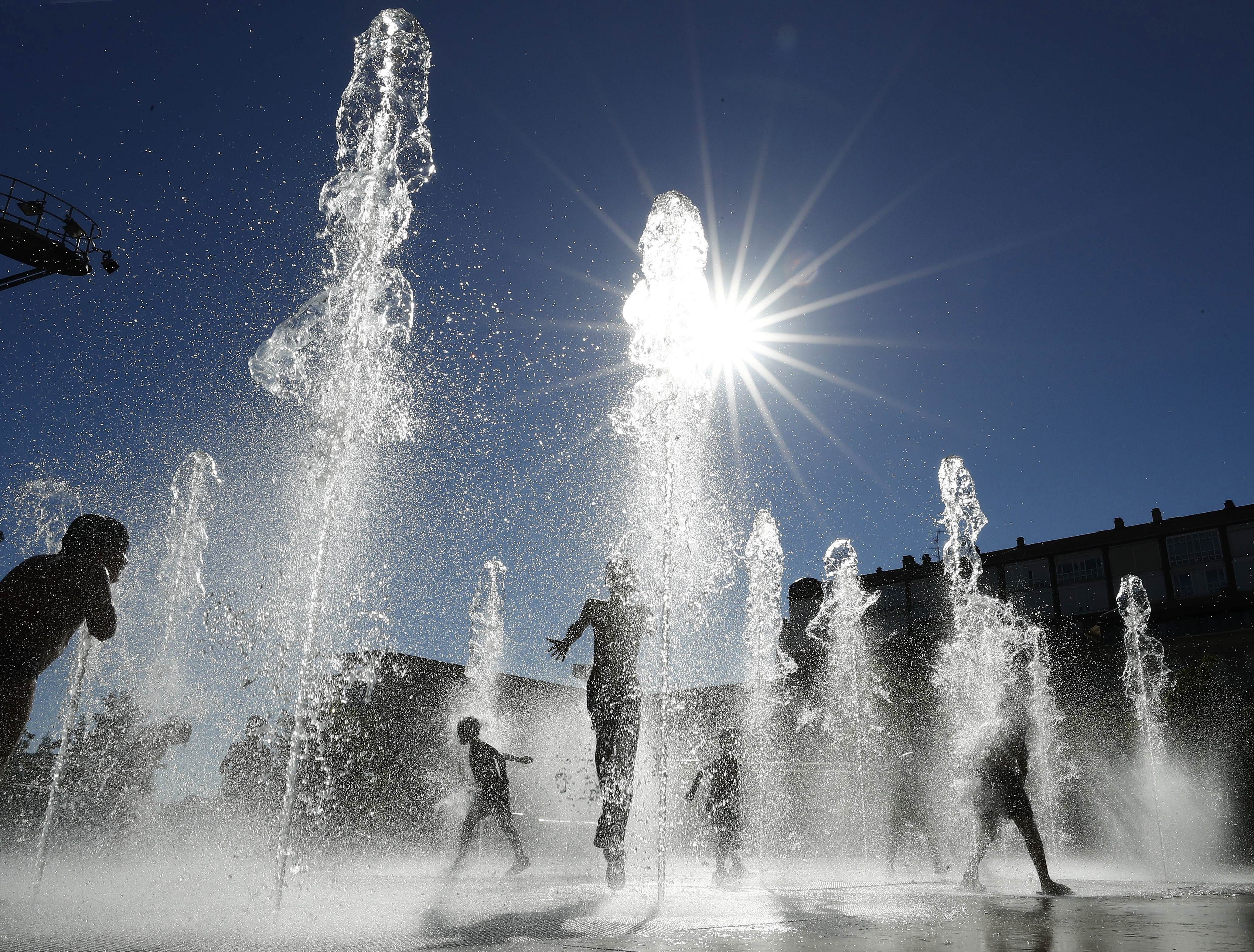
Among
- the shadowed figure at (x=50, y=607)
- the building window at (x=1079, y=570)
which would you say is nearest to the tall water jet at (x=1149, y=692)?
the building window at (x=1079, y=570)

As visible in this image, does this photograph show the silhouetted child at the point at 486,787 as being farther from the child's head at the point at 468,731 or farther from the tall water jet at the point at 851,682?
the tall water jet at the point at 851,682

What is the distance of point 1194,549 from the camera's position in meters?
43.4

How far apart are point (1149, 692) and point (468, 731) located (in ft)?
79.6

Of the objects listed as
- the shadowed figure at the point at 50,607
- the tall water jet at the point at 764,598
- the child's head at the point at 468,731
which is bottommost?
the child's head at the point at 468,731

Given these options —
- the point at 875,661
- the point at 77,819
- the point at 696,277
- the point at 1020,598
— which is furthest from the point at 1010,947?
the point at 1020,598

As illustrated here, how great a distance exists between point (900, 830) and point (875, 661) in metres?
18.7

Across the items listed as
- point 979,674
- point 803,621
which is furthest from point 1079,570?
point 979,674

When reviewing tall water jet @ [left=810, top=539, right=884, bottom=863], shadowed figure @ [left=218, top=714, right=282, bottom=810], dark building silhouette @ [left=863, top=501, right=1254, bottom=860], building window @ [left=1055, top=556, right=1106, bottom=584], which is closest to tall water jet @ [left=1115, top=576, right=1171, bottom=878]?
dark building silhouette @ [left=863, top=501, right=1254, bottom=860]

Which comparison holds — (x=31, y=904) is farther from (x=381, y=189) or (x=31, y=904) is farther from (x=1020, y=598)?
(x=1020, y=598)

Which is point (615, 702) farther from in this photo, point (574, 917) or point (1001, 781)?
point (1001, 781)

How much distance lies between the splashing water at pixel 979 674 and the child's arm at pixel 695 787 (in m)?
2.48

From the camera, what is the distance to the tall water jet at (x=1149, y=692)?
18500 millimetres

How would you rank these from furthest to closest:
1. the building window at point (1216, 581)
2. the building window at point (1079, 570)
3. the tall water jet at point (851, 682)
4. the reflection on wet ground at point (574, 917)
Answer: the building window at point (1079, 570) → the building window at point (1216, 581) → the tall water jet at point (851, 682) → the reflection on wet ground at point (574, 917)

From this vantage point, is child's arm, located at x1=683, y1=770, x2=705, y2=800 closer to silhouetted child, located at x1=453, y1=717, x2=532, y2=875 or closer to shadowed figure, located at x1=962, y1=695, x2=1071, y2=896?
silhouetted child, located at x1=453, y1=717, x2=532, y2=875
